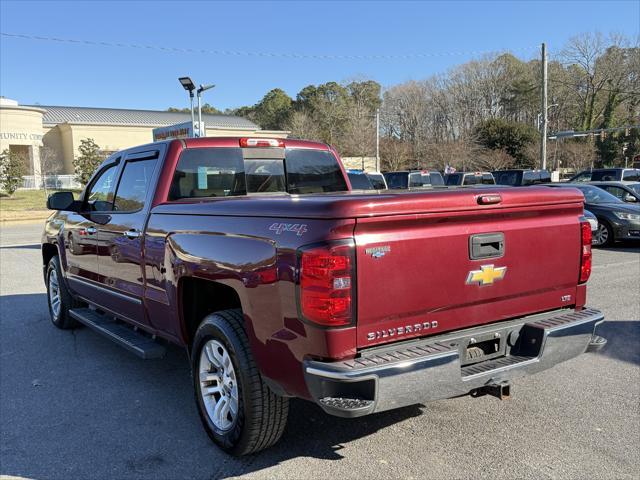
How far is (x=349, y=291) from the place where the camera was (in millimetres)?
2744

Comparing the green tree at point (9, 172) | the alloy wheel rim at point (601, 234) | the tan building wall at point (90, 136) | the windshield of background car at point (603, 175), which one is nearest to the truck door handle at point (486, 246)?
the alloy wheel rim at point (601, 234)

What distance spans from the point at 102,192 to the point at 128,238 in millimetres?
1236

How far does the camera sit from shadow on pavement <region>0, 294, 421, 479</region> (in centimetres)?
342

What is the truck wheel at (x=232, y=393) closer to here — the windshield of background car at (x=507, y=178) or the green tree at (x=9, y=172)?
the windshield of background car at (x=507, y=178)

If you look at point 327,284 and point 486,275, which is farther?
point 486,275

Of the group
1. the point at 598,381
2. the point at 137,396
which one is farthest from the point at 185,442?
the point at 598,381

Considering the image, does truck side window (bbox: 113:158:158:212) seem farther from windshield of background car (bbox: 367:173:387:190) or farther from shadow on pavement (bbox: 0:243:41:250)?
windshield of background car (bbox: 367:173:387:190)

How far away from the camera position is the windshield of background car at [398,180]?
69.5 feet

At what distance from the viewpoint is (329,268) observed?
2.70 metres

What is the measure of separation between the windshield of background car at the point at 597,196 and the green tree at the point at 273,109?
6906 centimetres

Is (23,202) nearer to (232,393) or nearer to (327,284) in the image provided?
(232,393)

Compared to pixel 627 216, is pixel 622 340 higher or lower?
lower

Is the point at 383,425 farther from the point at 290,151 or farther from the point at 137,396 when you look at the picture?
the point at 290,151

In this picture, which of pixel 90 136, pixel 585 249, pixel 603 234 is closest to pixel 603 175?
pixel 603 234
